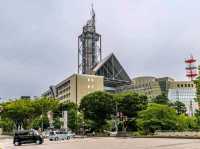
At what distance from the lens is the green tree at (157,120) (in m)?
59.4

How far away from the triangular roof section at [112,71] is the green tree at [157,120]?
102m

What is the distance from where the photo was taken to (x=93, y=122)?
80.0 meters

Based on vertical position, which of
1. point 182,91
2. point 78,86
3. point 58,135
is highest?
point 182,91

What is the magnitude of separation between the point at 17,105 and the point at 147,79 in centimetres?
10631

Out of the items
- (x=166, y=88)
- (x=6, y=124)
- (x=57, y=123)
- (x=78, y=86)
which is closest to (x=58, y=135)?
(x=57, y=123)

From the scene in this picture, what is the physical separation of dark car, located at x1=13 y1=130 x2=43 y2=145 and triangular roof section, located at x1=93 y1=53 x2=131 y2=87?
122475mm

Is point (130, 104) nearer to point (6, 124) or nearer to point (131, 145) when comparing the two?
point (6, 124)

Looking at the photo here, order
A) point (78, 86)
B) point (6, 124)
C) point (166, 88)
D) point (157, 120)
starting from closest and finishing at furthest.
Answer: point (157, 120) → point (6, 124) → point (78, 86) → point (166, 88)

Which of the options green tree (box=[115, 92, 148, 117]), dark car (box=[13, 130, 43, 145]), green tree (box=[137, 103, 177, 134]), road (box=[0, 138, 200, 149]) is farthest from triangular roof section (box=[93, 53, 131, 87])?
road (box=[0, 138, 200, 149])

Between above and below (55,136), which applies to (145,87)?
above

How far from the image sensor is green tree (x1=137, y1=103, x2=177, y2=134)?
195 feet

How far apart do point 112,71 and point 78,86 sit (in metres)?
38.5

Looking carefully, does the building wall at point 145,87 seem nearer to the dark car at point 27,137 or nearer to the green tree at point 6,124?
the green tree at point 6,124

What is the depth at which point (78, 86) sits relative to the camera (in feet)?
446
